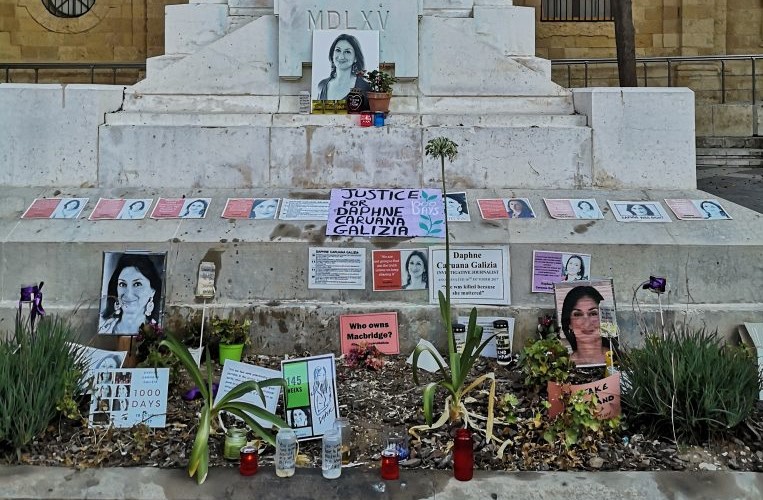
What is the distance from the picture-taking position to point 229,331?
486cm

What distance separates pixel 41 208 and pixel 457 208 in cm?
352

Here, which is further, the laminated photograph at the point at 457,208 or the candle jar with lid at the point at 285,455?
the laminated photograph at the point at 457,208

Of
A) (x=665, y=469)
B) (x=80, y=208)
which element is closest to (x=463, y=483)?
(x=665, y=469)

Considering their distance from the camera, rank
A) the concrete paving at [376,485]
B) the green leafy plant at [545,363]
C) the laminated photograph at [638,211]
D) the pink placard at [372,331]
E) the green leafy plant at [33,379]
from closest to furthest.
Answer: the concrete paving at [376,485], the green leafy plant at [33,379], the green leafy plant at [545,363], the pink placard at [372,331], the laminated photograph at [638,211]

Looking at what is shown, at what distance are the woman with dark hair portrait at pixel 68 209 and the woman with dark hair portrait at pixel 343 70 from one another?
8.06 ft

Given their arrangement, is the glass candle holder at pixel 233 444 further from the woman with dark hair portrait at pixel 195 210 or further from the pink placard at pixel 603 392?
the woman with dark hair portrait at pixel 195 210

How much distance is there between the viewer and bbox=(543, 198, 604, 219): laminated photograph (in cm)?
553

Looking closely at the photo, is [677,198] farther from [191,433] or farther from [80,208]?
[80,208]

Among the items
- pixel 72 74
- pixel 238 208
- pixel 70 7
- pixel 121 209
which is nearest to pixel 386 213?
pixel 238 208

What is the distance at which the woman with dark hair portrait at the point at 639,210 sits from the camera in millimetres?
5555

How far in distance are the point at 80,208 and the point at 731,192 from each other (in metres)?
7.50

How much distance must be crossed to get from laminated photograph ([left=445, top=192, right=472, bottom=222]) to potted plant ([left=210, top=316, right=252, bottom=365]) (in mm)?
1889

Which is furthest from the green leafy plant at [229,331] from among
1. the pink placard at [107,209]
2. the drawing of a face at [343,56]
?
the drawing of a face at [343,56]

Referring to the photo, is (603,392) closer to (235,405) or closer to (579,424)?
(579,424)
